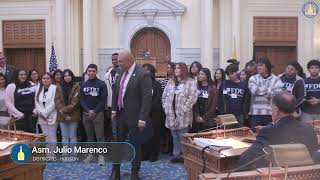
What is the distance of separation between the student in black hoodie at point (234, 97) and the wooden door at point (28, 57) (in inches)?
363

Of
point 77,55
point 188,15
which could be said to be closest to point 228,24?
point 188,15

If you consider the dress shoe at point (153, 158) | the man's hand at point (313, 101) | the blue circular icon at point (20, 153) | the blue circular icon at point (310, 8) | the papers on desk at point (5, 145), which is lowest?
the dress shoe at point (153, 158)

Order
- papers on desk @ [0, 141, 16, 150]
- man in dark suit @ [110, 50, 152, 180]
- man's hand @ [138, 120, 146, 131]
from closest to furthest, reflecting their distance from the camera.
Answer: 1. papers on desk @ [0, 141, 16, 150]
2. man's hand @ [138, 120, 146, 131]
3. man in dark suit @ [110, 50, 152, 180]

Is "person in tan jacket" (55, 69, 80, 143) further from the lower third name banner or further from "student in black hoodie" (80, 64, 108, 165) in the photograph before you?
the lower third name banner

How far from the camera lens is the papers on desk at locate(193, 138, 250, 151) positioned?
3.52 m

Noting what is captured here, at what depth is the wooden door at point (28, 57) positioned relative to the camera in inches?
561

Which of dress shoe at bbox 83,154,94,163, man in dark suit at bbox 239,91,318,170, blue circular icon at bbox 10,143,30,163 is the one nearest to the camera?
man in dark suit at bbox 239,91,318,170

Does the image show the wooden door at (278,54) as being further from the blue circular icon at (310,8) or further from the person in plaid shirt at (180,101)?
the person in plaid shirt at (180,101)

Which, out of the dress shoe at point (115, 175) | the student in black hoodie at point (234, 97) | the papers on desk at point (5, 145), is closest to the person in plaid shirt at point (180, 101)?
the student in black hoodie at point (234, 97)

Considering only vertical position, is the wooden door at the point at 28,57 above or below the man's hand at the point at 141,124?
above

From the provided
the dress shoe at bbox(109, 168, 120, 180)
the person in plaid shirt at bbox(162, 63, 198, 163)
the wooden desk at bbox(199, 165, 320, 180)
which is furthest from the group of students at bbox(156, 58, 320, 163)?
the wooden desk at bbox(199, 165, 320, 180)

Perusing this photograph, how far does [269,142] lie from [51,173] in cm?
353

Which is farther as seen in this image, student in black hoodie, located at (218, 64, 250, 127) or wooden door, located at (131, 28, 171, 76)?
wooden door, located at (131, 28, 171, 76)

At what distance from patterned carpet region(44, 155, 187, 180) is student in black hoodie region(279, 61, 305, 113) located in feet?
6.52
